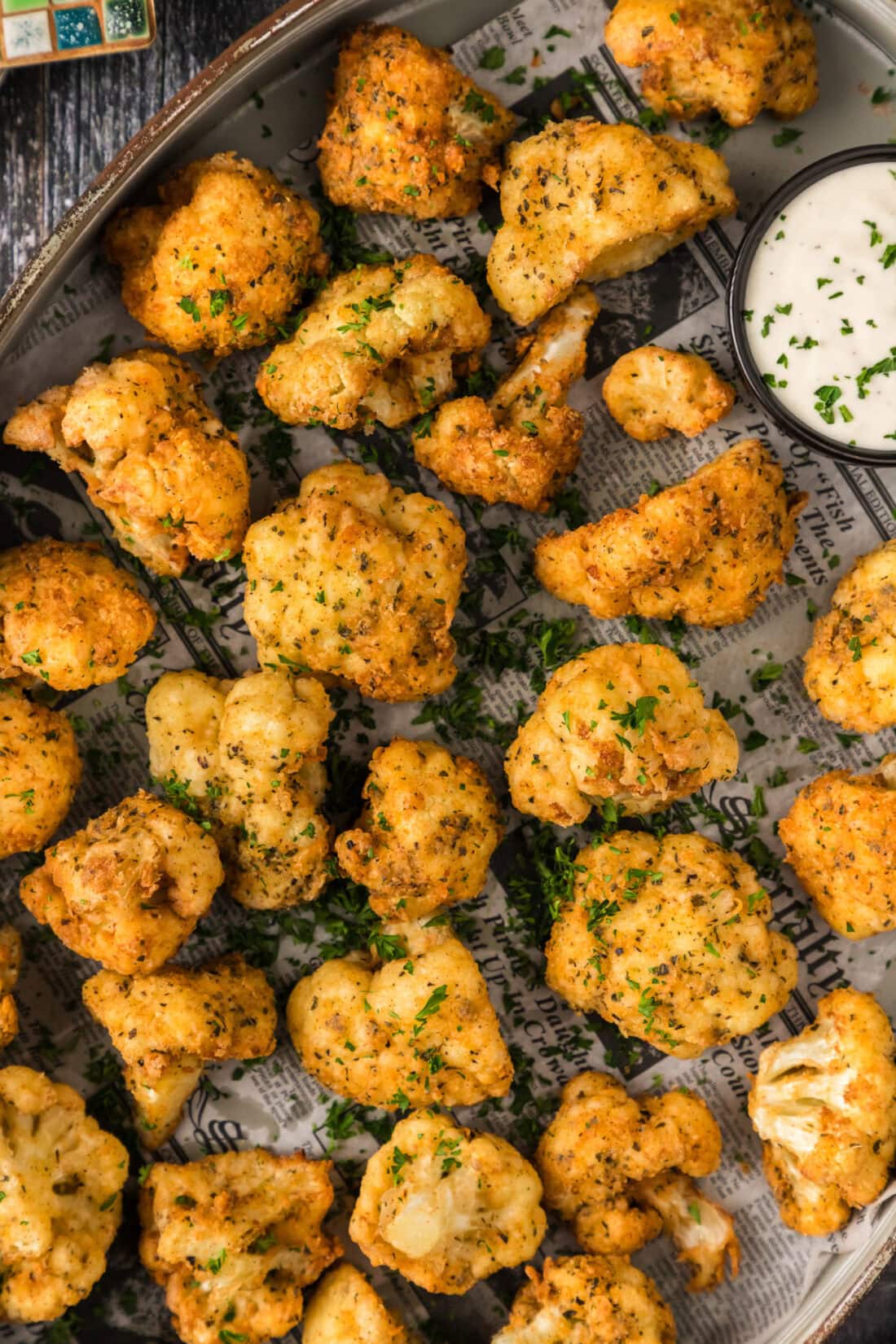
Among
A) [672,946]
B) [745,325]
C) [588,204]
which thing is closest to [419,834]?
[672,946]

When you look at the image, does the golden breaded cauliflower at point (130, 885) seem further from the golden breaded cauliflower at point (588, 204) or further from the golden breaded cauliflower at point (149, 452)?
the golden breaded cauliflower at point (588, 204)

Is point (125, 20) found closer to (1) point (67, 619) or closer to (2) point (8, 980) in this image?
(1) point (67, 619)

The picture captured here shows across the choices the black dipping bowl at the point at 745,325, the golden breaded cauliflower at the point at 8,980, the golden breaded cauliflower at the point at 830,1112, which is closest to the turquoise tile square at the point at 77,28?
the black dipping bowl at the point at 745,325

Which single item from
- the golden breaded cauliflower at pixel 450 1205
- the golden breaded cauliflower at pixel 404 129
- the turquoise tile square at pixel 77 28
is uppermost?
the turquoise tile square at pixel 77 28

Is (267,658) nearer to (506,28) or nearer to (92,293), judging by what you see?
(92,293)

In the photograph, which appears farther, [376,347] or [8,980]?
[8,980]

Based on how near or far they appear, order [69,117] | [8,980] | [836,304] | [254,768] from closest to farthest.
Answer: [836,304] < [254,768] < [8,980] < [69,117]
